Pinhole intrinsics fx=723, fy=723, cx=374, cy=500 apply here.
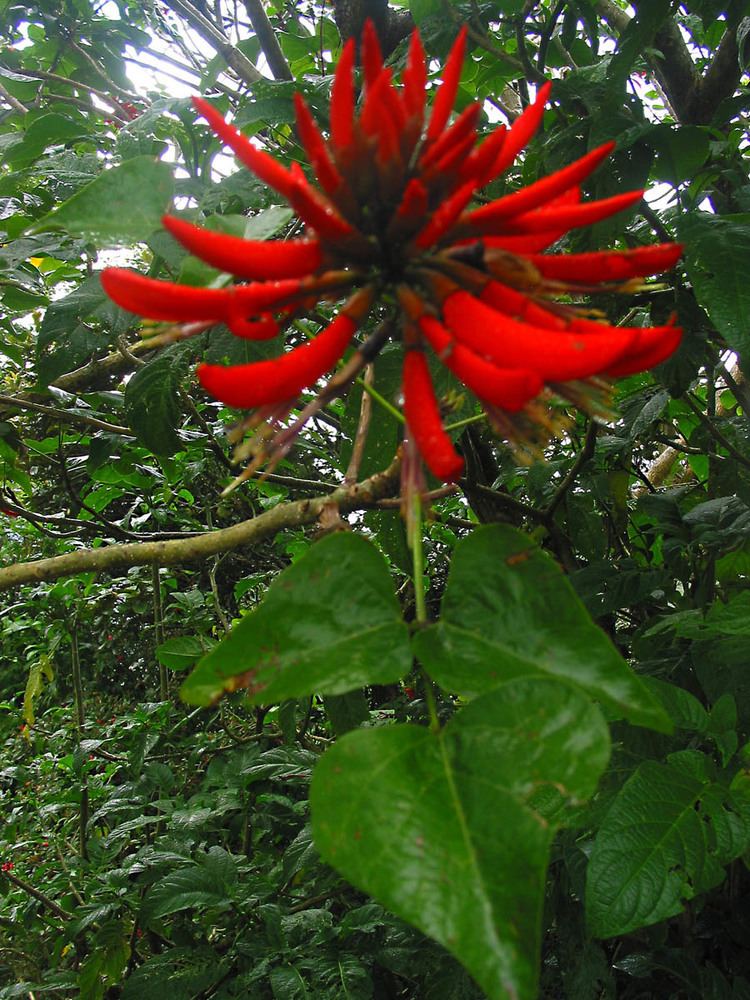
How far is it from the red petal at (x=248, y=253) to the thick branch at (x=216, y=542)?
213 mm

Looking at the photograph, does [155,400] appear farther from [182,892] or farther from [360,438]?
[182,892]

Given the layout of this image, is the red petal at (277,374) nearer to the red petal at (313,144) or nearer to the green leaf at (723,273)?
the red petal at (313,144)

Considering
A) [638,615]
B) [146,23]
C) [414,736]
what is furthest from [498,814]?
[146,23]

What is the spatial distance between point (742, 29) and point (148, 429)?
1033mm

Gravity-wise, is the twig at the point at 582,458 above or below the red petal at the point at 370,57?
below

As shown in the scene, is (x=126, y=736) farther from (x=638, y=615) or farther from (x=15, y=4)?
(x=15, y=4)

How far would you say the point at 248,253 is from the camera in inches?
19.4

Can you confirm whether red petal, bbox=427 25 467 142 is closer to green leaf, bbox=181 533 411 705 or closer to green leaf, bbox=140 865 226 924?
green leaf, bbox=181 533 411 705

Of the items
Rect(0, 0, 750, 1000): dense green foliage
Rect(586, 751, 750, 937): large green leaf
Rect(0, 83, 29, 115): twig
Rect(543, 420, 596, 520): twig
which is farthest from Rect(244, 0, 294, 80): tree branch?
Rect(586, 751, 750, 937): large green leaf

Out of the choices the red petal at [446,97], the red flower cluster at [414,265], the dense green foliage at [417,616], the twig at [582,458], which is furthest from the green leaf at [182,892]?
the red petal at [446,97]

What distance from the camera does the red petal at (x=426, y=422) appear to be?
48cm

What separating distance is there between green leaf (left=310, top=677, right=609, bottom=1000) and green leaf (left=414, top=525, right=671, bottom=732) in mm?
40

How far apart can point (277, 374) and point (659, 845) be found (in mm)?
576

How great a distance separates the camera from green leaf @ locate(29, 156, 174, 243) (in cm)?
58
